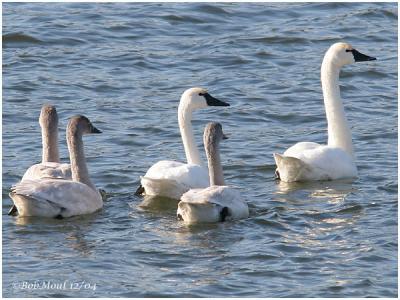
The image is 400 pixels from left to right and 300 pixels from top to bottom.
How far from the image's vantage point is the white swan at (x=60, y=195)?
1408 centimetres

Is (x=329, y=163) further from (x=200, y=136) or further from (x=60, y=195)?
(x=60, y=195)

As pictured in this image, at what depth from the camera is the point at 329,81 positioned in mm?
16984

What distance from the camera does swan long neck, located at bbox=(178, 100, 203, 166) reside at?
15.7 metres

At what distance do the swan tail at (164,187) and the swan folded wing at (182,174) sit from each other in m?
0.05

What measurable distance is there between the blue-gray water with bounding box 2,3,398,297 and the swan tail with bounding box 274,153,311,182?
0.13 metres

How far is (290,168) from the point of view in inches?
625

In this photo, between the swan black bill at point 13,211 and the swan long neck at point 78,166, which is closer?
the swan black bill at point 13,211

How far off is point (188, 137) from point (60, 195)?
2.14 metres

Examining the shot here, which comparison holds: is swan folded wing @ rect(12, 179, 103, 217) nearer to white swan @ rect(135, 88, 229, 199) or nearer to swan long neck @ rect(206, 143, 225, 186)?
white swan @ rect(135, 88, 229, 199)

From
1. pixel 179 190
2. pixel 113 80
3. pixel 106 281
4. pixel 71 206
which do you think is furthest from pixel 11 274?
pixel 113 80

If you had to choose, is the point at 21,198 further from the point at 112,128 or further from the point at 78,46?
the point at 78,46

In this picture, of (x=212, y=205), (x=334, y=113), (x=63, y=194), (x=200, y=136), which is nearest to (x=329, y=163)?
(x=334, y=113)

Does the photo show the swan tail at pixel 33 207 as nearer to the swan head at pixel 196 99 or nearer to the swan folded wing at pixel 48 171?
the swan folded wing at pixel 48 171

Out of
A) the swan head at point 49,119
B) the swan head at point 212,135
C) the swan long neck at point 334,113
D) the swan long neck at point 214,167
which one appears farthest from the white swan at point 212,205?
the swan long neck at point 334,113
